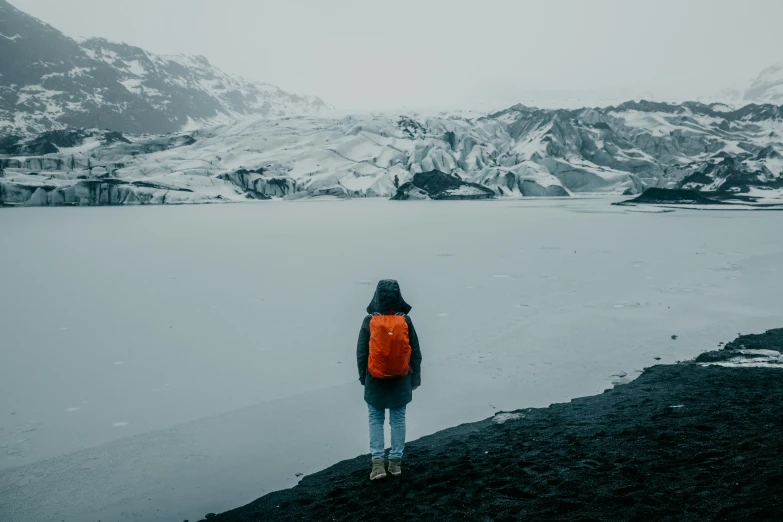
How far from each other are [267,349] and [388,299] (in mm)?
4350

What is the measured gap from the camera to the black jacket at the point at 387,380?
12.3ft

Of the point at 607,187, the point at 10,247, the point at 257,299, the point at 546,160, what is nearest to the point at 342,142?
the point at 546,160

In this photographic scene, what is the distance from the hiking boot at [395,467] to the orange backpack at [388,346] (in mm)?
672

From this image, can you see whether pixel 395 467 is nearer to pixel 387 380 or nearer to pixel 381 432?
pixel 381 432

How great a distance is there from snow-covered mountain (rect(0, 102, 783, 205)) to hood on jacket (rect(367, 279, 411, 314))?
67.4 m

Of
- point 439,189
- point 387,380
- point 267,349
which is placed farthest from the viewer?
point 439,189

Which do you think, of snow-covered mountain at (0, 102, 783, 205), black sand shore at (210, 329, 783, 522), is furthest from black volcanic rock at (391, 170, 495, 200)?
black sand shore at (210, 329, 783, 522)

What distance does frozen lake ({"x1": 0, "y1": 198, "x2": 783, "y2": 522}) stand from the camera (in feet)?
14.3

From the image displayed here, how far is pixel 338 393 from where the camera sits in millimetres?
5961

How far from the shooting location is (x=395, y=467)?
392 cm

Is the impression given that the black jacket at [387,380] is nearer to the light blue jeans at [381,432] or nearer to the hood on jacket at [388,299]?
the hood on jacket at [388,299]

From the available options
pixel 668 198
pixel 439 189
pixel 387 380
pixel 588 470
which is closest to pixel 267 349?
pixel 387 380

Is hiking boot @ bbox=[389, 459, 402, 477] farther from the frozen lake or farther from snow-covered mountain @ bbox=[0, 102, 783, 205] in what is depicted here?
snow-covered mountain @ bbox=[0, 102, 783, 205]

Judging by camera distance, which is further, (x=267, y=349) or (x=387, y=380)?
(x=267, y=349)
